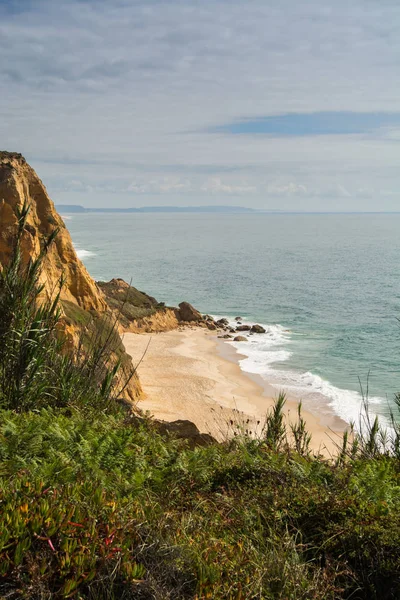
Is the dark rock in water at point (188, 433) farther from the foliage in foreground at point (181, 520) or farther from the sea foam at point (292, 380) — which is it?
the sea foam at point (292, 380)

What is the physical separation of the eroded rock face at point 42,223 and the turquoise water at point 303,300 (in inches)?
458

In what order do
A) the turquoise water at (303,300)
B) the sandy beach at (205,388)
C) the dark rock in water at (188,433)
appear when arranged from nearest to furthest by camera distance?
the dark rock in water at (188,433), the sandy beach at (205,388), the turquoise water at (303,300)

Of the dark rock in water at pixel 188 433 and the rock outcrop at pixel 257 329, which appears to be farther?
the rock outcrop at pixel 257 329

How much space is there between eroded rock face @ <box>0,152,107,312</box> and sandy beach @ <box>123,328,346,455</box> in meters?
3.77

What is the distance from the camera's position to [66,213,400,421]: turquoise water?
30.4 metres

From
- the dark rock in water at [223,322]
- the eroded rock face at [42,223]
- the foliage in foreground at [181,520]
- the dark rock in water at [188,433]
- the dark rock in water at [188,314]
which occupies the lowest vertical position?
the dark rock in water at [223,322]

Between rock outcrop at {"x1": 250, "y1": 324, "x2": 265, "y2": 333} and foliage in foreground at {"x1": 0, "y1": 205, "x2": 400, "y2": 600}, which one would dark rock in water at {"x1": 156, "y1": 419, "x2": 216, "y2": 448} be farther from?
rock outcrop at {"x1": 250, "y1": 324, "x2": 265, "y2": 333}

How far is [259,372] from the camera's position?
31.7 meters

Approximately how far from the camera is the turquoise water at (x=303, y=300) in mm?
30391

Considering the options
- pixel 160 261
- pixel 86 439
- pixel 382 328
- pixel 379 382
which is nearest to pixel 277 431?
pixel 86 439

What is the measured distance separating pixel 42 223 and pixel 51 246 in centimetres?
142

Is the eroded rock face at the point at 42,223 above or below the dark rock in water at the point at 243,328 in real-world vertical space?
above

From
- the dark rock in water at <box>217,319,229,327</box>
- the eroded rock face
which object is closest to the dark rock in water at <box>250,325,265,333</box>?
the dark rock in water at <box>217,319,229,327</box>

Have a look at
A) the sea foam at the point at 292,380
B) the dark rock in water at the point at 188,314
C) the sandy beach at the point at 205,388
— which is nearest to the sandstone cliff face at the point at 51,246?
the sandy beach at the point at 205,388
